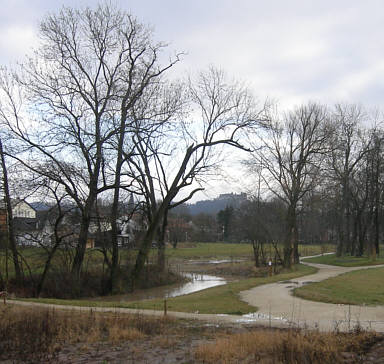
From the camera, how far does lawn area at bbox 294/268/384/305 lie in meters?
15.5

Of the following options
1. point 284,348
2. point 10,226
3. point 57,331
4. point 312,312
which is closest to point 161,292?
point 10,226

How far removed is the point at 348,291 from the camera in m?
18.1

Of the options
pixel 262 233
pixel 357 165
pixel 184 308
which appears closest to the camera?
pixel 184 308

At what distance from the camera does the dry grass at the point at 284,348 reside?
7.59m

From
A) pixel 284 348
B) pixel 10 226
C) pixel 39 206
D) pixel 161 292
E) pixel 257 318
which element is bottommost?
pixel 161 292

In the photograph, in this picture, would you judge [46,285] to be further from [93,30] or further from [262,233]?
[262,233]

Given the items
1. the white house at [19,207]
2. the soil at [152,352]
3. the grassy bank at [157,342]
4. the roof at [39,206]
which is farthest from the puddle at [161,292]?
the soil at [152,352]

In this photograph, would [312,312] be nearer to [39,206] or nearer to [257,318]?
[257,318]

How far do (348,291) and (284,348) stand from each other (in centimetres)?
1145

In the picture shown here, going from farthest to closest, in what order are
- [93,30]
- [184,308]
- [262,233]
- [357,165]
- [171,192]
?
[357,165]
[262,233]
[171,192]
[93,30]
[184,308]

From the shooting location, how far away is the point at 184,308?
15.0m

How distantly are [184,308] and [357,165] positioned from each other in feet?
116

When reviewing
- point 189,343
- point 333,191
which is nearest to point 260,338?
point 189,343

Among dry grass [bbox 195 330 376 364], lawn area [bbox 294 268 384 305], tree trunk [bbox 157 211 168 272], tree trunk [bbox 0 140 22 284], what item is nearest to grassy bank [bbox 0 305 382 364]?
dry grass [bbox 195 330 376 364]
